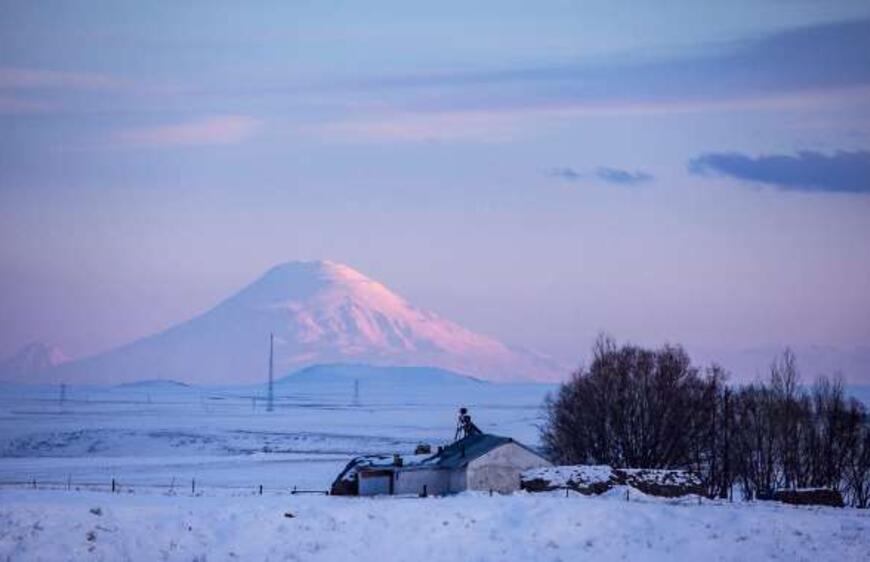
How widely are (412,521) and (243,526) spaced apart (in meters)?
5.66

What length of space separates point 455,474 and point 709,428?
22895 mm

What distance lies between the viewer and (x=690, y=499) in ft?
170

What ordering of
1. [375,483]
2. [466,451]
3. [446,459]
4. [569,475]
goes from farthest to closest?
[446,459] < [466,451] < [375,483] < [569,475]

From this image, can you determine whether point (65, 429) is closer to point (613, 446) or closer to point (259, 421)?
point (259, 421)

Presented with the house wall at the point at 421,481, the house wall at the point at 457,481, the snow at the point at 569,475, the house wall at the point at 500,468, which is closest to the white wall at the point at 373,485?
the house wall at the point at 421,481

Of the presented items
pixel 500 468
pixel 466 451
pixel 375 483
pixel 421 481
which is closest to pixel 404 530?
pixel 375 483

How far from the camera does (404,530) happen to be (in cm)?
4044

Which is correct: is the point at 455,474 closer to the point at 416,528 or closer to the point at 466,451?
the point at 466,451

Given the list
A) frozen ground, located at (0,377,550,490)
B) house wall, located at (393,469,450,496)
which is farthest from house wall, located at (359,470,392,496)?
frozen ground, located at (0,377,550,490)

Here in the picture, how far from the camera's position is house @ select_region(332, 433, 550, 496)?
53.9 meters

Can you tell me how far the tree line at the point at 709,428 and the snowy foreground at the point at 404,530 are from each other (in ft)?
79.6

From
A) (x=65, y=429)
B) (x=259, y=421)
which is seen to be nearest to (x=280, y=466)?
(x=65, y=429)

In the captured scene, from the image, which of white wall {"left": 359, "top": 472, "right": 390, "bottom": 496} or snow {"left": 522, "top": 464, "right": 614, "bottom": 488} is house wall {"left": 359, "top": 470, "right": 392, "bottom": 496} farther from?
snow {"left": 522, "top": 464, "right": 614, "bottom": 488}

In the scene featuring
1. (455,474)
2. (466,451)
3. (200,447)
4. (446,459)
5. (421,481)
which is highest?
(200,447)
